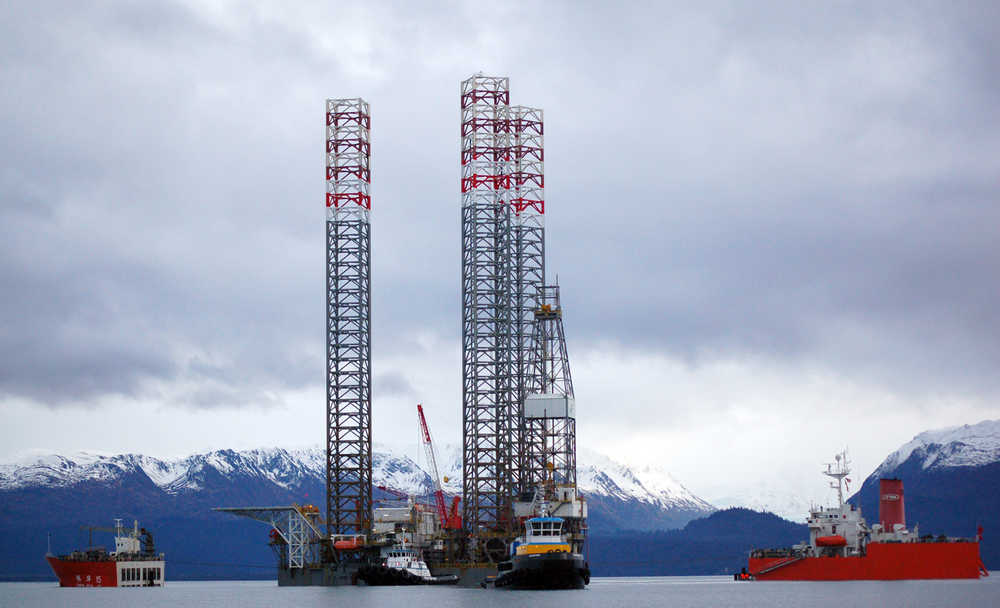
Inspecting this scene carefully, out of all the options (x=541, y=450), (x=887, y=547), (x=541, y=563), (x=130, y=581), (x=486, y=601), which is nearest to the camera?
(x=486, y=601)

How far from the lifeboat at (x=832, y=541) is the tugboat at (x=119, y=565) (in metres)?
56.8

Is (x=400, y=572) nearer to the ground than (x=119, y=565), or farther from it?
farther from it

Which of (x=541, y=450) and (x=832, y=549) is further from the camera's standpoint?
(x=832, y=549)

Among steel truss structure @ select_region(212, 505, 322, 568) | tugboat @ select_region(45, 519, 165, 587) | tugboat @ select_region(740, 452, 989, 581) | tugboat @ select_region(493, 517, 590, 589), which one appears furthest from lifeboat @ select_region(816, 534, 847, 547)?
tugboat @ select_region(45, 519, 165, 587)

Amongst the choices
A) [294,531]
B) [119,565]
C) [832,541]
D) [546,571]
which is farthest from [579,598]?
[119,565]

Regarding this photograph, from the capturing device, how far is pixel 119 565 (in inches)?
4587

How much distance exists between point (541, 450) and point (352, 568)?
15955mm

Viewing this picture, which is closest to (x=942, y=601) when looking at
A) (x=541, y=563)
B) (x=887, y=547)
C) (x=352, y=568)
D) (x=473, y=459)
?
(x=541, y=563)

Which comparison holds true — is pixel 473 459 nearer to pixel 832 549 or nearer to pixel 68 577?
pixel 832 549

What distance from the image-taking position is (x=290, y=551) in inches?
3784

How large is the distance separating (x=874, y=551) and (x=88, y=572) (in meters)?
67.2

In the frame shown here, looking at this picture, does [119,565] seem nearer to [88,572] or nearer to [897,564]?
[88,572]

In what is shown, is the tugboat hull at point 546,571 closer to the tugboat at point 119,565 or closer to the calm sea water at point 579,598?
the calm sea water at point 579,598

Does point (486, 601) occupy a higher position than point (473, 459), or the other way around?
point (473, 459)
